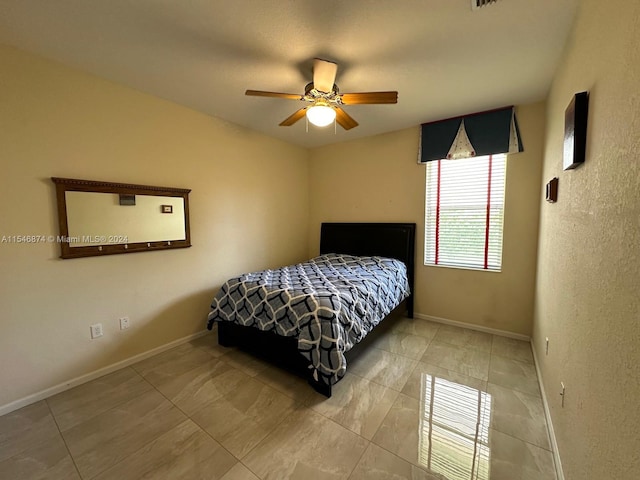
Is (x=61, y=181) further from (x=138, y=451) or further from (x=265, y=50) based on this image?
(x=138, y=451)

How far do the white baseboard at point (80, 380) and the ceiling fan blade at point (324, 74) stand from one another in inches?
114

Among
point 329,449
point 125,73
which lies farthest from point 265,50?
point 329,449

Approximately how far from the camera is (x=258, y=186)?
3.64 meters

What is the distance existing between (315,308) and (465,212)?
2.34m

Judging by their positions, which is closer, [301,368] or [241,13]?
[241,13]

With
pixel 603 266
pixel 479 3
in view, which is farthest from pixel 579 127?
pixel 479 3

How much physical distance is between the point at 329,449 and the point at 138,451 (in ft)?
3.73

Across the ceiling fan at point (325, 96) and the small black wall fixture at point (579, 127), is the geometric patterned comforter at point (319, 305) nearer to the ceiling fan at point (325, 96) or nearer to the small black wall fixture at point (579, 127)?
the ceiling fan at point (325, 96)

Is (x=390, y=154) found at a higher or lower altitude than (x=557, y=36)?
lower

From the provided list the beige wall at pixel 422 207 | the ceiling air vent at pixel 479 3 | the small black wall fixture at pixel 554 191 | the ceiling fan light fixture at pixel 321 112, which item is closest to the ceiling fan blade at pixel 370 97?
the ceiling fan light fixture at pixel 321 112

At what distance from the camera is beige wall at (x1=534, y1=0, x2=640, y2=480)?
0.76m

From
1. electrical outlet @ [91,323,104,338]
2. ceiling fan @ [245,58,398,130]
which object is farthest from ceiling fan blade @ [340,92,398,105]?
electrical outlet @ [91,323,104,338]

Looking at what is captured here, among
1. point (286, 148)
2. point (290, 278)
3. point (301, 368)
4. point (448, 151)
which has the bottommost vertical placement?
point (301, 368)

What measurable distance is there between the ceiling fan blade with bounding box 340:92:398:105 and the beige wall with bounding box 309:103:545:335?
158 cm
